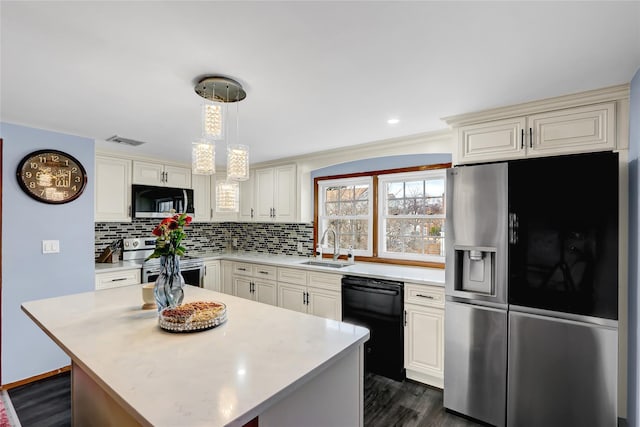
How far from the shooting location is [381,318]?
9.30 feet

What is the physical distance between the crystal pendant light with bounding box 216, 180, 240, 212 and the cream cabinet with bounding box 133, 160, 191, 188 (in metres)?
2.45

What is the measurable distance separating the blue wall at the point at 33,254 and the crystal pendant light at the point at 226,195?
1974mm

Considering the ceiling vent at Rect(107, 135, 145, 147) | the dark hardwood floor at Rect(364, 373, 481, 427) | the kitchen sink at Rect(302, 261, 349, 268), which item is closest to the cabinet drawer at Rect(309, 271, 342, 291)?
the kitchen sink at Rect(302, 261, 349, 268)

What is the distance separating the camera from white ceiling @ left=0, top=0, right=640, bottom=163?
3.91ft

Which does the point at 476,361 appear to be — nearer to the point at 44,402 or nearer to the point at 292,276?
the point at 292,276

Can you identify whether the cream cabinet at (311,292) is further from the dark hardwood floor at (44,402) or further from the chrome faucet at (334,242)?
the dark hardwood floor at (44,402)

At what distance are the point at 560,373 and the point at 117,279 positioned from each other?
387 cm

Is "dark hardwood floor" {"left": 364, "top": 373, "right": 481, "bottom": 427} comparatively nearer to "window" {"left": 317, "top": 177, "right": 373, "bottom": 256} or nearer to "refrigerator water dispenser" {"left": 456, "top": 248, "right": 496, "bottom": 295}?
"refrigerator water dispenser" {"left": 456, "top": 248, "right": 496, "bottom": 295}

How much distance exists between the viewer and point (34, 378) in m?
2.71

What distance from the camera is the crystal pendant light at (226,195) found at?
1893 millimetres

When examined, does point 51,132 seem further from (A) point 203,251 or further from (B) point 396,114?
(B) point 396,114

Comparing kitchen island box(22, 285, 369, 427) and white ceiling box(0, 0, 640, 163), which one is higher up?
white ceiling box(0, 0, 640, 163)

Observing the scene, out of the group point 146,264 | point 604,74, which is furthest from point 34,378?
point 604,74

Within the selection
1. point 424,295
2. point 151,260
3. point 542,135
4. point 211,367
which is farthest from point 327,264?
point 211,367
